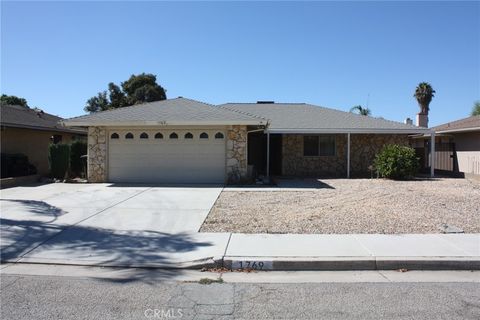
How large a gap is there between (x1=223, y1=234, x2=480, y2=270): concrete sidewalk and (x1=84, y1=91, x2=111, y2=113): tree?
51.9 meters

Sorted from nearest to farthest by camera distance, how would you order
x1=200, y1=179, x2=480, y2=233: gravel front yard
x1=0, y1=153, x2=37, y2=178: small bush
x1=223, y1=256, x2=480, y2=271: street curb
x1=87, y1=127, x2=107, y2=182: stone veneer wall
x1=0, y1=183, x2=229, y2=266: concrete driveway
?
x1=223, y1=256, x2=480, y2=271: street curb < x1=0, y1=183, x2=229, y2=266: concrete driveway < x1=200, y1=179, x2=480, y2=233: gravel front yard < x1=87, y1=127, x2=107, y2=182: stone veneer wall < x1=0, y1=153, x2=37, y2=178: small bush

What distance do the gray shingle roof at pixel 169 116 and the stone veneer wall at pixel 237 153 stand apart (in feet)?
2.25

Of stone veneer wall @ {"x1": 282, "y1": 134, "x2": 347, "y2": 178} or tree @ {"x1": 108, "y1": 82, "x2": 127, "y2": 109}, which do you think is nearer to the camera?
stone veneer wall @ {"x1": 282, "y1": 134, "x2": 347, "y2": 178}

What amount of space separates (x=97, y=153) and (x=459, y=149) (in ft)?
63.8

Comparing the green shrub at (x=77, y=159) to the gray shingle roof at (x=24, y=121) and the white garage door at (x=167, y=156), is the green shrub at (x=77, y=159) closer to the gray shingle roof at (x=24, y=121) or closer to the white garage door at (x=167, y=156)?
the gray shingle roof at (x=24, y=121)

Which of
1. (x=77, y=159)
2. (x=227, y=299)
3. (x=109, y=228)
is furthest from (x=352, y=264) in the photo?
(x=77, y=159)

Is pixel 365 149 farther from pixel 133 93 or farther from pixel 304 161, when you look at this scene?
pixel 133 93

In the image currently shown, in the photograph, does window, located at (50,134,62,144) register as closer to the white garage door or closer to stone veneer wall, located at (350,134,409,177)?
the white garage door

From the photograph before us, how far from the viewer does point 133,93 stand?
52.9m

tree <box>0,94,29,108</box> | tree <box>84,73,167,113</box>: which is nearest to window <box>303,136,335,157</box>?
tree <box>84,73,167,113</box>

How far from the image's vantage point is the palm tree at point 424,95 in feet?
144

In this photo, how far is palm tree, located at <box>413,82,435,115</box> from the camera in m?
43.9

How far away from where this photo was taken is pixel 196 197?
13086 mm

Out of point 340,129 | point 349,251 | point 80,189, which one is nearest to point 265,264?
point 349,251
